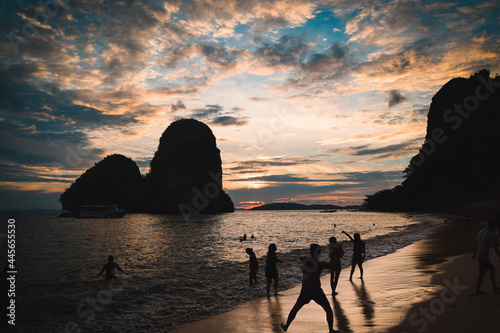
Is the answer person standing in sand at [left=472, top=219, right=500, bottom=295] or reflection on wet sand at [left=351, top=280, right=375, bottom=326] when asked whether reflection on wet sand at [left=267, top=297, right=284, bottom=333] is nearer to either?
reflection on wet sand at [left=351, top=280, right=375, bottom=326]

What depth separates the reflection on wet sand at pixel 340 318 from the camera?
762cm

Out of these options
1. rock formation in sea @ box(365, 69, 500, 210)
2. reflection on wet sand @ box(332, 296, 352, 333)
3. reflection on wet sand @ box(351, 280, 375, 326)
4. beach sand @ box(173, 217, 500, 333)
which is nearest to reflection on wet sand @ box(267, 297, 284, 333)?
beach sand @ box(173, 217, 500, 333)

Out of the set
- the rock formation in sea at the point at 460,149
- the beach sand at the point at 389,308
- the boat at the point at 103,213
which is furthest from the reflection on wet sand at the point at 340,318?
the boat at the point at 103,213

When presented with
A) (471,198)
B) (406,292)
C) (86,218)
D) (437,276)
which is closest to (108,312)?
(406,292)

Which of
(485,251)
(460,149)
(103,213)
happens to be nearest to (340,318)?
(485,251)

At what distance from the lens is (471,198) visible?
73312 millimetres

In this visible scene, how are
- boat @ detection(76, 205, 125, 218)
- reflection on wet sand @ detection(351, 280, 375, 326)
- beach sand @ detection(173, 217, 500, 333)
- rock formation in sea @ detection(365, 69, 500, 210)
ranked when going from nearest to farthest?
beach sand @ detection(173, 217, 500, 333) < reflection on wet sand @ detection(351, 280, 375, 326) < rock formation in sea @ detection(365, 69, 500, 210) < boat @ detection(76, 205, 125, 218)

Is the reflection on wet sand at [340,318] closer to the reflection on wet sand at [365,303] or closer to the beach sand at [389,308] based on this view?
the beach sand at [389,308]

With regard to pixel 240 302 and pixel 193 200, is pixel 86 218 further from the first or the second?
pixel 240 302

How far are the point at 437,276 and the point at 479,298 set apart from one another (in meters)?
4.61

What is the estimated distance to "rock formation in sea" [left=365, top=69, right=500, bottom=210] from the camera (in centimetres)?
4253

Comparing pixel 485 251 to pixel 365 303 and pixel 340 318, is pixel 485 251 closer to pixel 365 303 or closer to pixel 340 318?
pixel 365 303

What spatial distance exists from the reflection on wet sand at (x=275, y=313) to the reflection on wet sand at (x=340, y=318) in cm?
161

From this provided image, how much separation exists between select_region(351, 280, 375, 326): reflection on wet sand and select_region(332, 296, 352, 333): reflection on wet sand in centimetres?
54
